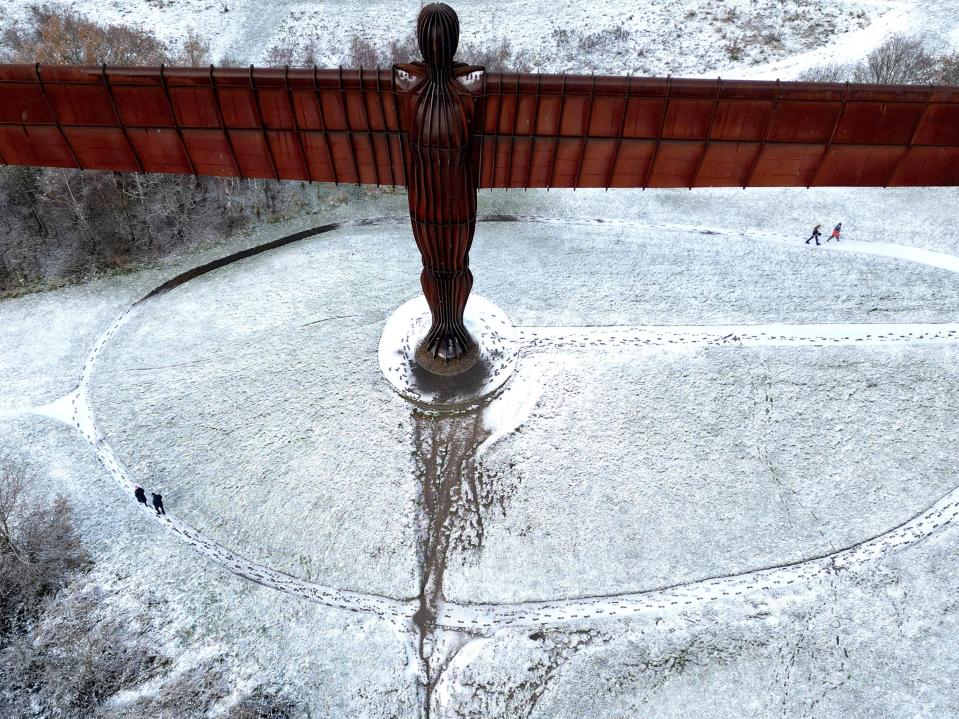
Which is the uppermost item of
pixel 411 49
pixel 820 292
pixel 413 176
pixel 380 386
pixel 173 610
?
pixel 413 176

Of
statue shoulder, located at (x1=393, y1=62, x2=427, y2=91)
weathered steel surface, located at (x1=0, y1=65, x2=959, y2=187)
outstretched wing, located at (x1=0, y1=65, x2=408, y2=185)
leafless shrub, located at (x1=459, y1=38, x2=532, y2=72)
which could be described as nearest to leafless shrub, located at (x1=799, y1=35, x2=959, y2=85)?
leafless shrub, located at (x1=459, y1=38, x2=532, y2=72)

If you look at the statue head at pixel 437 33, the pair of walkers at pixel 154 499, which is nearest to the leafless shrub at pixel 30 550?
the pair of walkers at pixel 154 499

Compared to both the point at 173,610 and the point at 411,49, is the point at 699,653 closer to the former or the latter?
the point at 173,610

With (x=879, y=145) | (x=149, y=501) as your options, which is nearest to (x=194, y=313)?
(x=149, y=501)

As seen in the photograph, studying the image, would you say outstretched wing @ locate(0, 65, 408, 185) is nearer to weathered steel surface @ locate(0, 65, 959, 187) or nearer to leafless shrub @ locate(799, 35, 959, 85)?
weathered steel surface @ locate(0, 65, 959, 187)

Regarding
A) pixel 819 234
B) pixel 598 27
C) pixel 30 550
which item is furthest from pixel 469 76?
pixel 598 27

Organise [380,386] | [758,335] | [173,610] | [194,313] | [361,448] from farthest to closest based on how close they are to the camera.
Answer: [194,313]
[758,335]
[380,386]
[361,448]
[173,610]

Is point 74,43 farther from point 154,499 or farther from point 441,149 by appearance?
point 441,149
